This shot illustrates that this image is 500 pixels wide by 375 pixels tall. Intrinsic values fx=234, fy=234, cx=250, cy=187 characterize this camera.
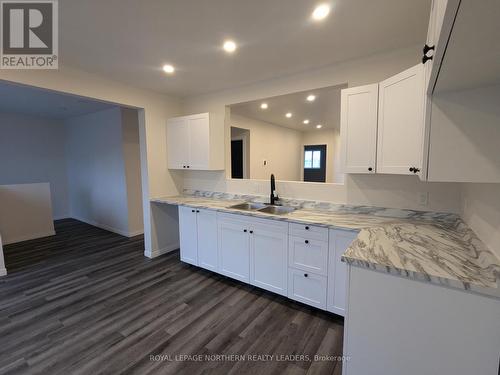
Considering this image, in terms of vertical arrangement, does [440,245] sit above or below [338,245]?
above

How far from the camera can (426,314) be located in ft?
3.54

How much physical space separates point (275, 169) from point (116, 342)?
5146 mm

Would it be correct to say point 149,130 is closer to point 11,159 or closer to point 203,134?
point 203,134

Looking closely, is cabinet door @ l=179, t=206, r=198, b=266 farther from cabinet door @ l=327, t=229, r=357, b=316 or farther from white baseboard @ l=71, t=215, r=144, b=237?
white baseboard @ l=71, t=215, r=144, b=237

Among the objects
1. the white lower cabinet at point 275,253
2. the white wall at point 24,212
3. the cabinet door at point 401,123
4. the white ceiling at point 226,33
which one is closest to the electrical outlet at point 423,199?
the cabinet door at point 401,123

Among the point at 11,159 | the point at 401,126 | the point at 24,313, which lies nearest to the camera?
the point at 401,126

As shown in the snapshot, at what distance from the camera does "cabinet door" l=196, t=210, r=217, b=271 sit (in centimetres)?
288

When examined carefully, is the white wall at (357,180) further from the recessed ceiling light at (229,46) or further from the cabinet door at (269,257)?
the recessed ceiling light at (229,46)

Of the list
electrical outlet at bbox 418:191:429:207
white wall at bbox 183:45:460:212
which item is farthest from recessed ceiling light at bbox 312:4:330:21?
electrical outlet at bbox 418:191:429:207

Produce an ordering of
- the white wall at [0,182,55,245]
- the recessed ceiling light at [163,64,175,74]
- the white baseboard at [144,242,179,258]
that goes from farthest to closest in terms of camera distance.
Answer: the white wall at [0,182,55,245] < the white baseboard at [144,242,179,258] < the recessed ceiling light at [163,64,175,74]

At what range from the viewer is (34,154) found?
555 cm

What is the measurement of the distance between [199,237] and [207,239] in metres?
0.14

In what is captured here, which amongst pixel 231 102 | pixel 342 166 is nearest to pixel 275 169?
pixel 231 102

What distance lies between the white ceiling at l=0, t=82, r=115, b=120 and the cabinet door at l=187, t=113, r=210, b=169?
57.5 inches
